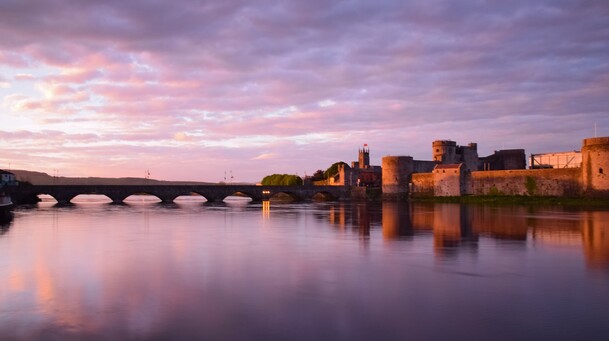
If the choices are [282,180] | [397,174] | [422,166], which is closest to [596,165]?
[397,174]

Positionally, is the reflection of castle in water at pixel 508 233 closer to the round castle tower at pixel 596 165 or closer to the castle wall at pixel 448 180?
the round castle tower at pixel 596 165

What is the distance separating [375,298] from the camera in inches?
391

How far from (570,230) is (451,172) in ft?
115

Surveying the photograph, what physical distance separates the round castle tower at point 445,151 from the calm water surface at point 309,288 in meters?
48.3

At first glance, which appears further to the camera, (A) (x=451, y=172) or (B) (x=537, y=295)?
(A) (x=451, y=172)

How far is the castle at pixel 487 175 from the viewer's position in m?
41.6

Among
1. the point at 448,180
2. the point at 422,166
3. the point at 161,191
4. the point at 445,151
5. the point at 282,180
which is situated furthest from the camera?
the point at 282,180

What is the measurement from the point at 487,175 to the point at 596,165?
44.1 ft

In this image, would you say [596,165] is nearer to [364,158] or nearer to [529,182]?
[529,182]

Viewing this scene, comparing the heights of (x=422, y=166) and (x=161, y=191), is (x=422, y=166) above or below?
above

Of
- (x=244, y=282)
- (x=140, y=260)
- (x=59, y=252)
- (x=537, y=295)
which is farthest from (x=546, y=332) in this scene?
(x=59, y=252)

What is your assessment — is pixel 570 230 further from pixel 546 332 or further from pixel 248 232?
pixel 546 332

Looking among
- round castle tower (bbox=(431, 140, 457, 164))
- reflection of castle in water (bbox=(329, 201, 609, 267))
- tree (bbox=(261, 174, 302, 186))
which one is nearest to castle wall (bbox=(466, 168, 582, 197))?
round castle tower (bbox=(431, 140, 457, 164))

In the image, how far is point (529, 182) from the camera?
48500 millimetres
